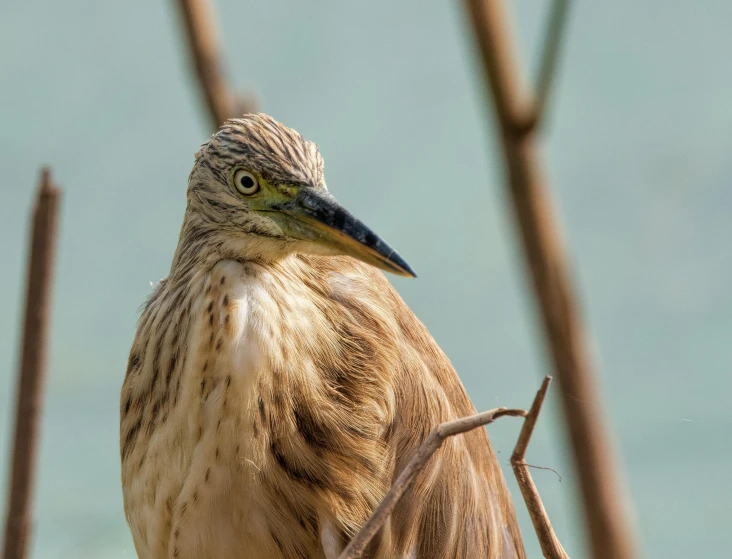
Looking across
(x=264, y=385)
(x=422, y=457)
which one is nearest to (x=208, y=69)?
(x=264, y=385)

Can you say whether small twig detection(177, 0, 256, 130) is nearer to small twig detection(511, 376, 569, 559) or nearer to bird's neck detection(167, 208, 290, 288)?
bird's neck detection(167, 208, 290, 288)

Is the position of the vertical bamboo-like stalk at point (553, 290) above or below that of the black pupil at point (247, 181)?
below

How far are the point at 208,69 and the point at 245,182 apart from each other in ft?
1.91

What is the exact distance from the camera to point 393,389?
6.46 feet

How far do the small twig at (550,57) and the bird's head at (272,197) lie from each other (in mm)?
492

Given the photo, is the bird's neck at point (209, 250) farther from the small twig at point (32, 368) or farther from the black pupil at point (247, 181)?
the small twig at point (32, 368)

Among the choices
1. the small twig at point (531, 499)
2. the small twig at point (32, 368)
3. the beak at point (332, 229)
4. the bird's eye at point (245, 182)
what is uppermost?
the bird's eye at point (245, 182)

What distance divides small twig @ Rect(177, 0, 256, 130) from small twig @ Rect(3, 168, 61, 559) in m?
1.11

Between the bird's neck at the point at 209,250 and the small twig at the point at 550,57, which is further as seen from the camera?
the bird's neck at the point at 209,250

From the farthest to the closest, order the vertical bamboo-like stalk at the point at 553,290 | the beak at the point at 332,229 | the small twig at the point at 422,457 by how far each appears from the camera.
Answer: the beak at the point at 332,229 → the small twig at the point at 422,457 → the vertical bamboo-like stalk at the point at 553,290

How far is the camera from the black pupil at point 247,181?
1.81 metres

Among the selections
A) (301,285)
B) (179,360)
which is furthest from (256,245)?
(179,360)

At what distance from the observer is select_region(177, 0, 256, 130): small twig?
2.28 m

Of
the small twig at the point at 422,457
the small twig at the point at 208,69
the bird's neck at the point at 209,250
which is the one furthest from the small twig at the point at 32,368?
the small twig at the point at 208,69
